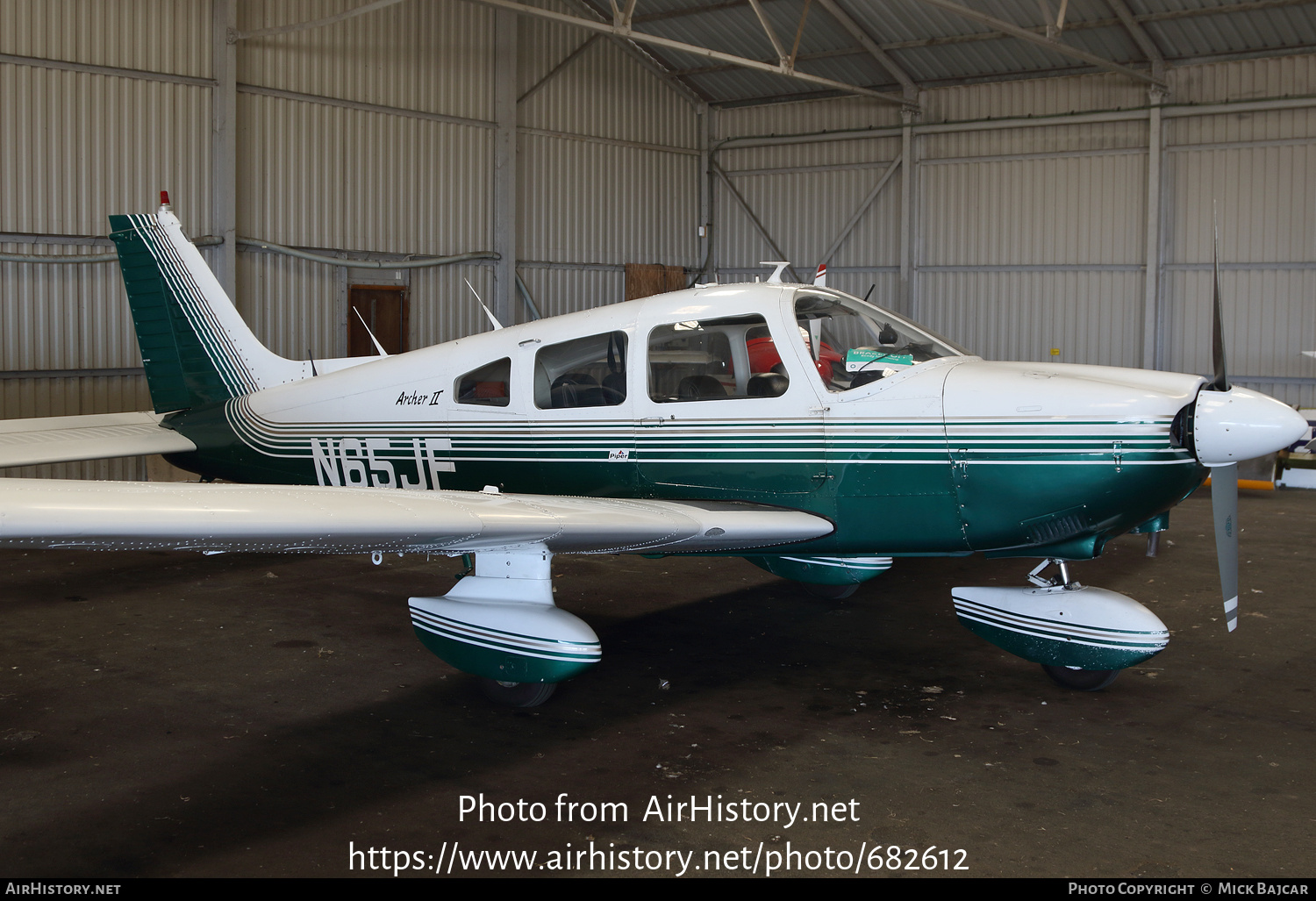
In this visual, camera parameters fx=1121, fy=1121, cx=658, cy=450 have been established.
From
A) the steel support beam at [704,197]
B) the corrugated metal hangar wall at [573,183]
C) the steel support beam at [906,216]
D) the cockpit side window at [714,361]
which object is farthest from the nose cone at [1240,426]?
the steel support beam at [704,197]

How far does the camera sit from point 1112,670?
202 inches

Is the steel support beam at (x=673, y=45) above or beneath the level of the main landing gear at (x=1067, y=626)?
above

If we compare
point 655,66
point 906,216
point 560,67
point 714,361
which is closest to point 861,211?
point 906,216

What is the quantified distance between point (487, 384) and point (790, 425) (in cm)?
173

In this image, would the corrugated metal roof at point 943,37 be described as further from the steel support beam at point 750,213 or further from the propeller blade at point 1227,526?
the propeller blade at point 1227,526

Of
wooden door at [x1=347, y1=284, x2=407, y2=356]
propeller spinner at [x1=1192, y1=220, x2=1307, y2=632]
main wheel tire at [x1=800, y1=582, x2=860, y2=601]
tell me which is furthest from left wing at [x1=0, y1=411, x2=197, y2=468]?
wooden door at [x1=347, y1=284, x2=407, y2=356]

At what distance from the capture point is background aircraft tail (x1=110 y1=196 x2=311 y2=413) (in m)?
7.43

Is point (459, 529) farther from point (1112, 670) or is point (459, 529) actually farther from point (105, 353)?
point (105, 353)

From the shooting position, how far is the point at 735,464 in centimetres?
539

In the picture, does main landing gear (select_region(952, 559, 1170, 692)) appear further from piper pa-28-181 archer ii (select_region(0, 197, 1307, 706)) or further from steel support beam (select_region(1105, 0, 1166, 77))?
steel support beam (select_region(1105, 0, 1166, 77))

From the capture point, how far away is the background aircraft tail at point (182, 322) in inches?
293

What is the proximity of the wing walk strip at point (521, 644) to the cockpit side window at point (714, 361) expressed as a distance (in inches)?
55.5

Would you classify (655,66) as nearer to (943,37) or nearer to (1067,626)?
(943,37)

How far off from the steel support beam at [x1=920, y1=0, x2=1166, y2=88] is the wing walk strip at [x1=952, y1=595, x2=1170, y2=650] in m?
8.34
